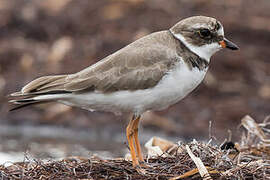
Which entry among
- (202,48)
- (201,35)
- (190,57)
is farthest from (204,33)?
(190,57)

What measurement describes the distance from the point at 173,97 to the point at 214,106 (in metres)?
4.38

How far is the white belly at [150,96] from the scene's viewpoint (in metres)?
5.28

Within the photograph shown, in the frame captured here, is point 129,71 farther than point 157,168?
Yes

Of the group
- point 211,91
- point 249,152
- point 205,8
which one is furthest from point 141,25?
point 249,152

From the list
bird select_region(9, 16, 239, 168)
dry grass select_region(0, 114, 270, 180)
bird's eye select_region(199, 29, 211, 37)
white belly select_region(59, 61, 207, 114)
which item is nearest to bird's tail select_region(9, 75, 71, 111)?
bird select_region(9, 16, 239, 168)

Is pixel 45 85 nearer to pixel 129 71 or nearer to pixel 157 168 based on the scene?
pixel 129 71

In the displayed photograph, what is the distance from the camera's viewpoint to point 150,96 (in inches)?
209

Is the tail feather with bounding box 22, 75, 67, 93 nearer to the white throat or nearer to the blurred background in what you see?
the white throat

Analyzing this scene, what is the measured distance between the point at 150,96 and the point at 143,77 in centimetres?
18

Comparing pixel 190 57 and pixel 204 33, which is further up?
pixel 204 33

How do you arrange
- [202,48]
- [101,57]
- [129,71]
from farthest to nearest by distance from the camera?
[101,57] → [202,48] → [129,71]

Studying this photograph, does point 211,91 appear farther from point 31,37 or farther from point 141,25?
point 31,37

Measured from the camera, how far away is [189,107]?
9656mm

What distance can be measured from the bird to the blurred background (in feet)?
8.01
